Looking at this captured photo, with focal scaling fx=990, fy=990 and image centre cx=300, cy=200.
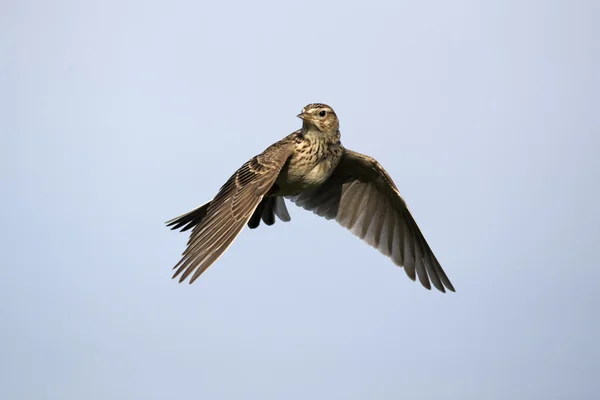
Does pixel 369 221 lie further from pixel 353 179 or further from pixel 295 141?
pixel 295 141

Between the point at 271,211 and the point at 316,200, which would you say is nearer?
the point at 271,211

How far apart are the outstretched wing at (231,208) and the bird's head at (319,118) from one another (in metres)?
0.34

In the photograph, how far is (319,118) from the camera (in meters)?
12.5

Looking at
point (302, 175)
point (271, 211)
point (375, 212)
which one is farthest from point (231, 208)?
point (375, 212)

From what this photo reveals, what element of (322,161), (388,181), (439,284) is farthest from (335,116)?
(439,284)

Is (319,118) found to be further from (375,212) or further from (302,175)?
(375,212)

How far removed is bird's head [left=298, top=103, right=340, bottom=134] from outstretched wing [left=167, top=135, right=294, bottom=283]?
0.34m

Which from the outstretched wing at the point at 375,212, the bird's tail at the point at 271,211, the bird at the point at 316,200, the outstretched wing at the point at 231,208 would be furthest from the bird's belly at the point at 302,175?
the bird's tail at the point at 271,211

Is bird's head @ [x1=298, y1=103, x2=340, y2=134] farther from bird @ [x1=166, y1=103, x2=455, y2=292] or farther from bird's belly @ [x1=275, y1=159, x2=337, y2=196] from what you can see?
bird's belly @ [x1=275, y1=159, x2=337, y2=196]

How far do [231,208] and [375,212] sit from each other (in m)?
3.40

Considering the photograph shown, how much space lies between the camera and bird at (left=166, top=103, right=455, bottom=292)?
11.3 meters

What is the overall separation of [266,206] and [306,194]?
71 cm

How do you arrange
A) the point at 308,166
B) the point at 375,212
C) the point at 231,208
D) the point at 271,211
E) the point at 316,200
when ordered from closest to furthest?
A: the point at 231,208
the point at 308,166
the point at 271,211
the point at 375,212
the point at 316,200

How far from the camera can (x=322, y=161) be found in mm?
12625
